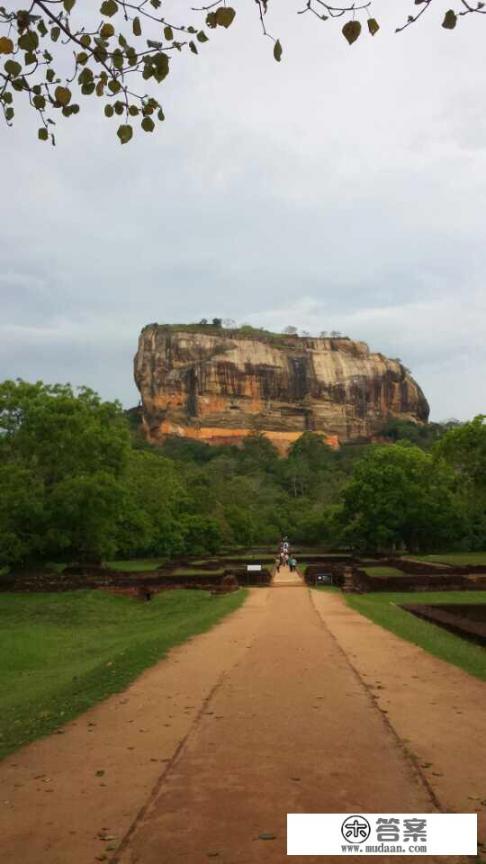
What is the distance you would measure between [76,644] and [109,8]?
13787 mm

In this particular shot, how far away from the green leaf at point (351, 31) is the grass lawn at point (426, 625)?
→ 7.45m

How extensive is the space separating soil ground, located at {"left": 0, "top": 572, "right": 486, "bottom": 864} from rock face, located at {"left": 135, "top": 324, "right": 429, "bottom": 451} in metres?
114

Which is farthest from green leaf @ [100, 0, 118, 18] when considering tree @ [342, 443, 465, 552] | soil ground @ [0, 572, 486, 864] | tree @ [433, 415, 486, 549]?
tree @ [342, 443, 465, 552]

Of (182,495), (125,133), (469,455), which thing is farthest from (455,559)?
(125,133)

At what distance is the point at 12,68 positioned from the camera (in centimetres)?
451

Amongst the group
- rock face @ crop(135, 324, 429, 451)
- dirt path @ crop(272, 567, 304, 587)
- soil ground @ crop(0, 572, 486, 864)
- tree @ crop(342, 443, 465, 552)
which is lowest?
dirt path @ crop(272, 567, 304, 587)

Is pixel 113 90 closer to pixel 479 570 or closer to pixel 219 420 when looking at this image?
pixel 479 570

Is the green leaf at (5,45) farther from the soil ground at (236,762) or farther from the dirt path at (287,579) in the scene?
the dirt path at (287,579)

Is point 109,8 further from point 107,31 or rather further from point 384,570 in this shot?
point 384,570

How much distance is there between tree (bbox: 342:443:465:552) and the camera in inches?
1978

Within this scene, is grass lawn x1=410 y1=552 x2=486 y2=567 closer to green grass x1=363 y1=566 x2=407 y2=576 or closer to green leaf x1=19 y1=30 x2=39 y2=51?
green grass x1=363 y1=566 x2=407 y2=576

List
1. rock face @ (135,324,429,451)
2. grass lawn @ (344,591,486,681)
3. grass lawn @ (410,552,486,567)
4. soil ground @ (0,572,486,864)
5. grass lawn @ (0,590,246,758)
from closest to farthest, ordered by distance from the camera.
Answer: soil ground @ (0,572,486,864)
grass lawn @ (0,590,246,758)
grass lawn @ (344,591,486,681)
grass lawn @ (410,552,486,567)
rock face @ (135,324,429,451)

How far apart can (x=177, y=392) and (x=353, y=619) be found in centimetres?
11002

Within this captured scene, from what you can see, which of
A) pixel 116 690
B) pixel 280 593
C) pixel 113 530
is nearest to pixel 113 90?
pixel 116 690
